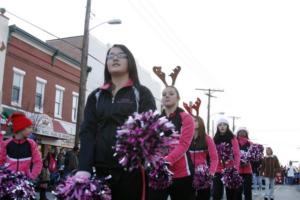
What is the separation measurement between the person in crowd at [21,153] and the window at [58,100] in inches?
863

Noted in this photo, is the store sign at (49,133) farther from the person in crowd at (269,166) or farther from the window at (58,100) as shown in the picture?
the person in crowd at (269,166)

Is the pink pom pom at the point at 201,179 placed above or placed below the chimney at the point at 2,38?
below

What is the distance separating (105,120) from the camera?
165 inches

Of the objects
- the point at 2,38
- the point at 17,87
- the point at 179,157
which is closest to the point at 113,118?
the point at 179,157

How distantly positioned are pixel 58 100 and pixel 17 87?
4846mm

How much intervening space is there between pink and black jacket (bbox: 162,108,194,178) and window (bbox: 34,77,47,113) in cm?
2169

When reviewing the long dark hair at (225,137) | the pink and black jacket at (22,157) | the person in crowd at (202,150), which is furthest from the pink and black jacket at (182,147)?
the long dark hair at (225,137)

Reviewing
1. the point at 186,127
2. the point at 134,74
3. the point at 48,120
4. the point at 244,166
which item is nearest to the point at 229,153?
the point at 244,166

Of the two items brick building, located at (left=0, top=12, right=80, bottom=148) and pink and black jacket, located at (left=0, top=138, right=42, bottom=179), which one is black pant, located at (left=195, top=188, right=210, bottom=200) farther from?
brick building, located at (left=0, top=12, right=80, bottom=148)

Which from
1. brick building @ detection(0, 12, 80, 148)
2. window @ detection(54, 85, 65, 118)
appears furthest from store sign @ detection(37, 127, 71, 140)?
window @ detection(54, 85, 65, 118)

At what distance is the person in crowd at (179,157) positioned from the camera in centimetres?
605

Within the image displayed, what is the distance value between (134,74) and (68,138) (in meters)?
26.5

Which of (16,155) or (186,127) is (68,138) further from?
(186,127)

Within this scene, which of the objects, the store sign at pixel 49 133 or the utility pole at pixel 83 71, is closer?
the utility pole at pixel 83 71
